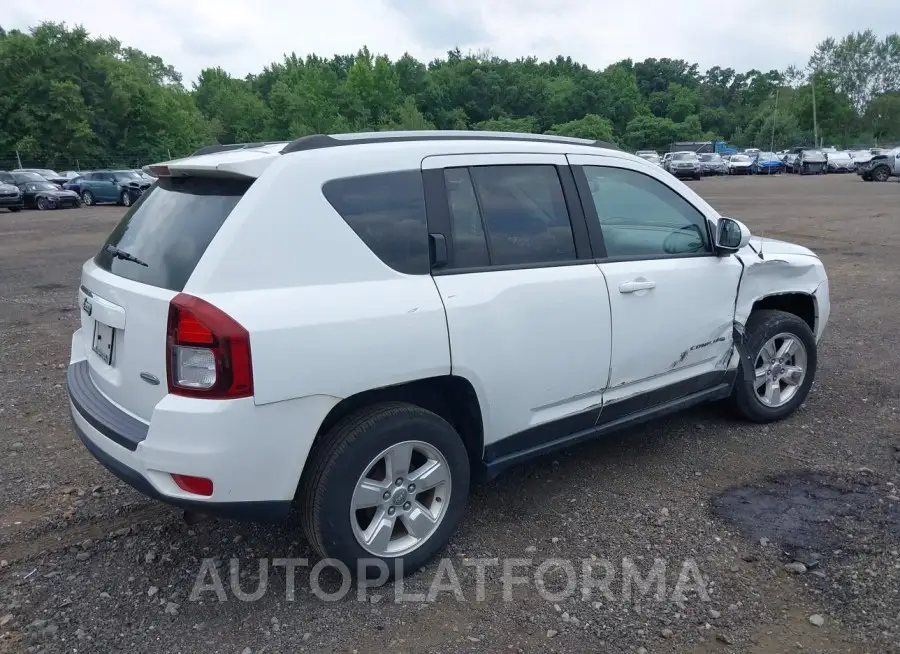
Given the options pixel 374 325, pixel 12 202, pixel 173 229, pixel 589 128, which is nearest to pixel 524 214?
pixel 374 325

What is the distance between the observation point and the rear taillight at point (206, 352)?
2.61m

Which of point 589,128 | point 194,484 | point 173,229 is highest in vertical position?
point 589,128

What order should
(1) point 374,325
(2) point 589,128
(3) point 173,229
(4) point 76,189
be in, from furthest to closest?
(2) point 589,128 < (4) point 76,189 < (3) point 173,229 < (1) point 374,325

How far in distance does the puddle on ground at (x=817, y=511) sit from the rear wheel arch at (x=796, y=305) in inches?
47.1

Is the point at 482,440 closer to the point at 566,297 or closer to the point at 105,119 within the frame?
the point at 566,297

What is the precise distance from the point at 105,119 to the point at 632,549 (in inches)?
2501

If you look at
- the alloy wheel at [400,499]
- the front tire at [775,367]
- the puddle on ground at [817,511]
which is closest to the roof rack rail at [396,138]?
the alloy wheel at [400,499]

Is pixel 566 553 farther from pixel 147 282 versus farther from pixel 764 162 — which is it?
pixel 764 162

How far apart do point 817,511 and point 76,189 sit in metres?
32.3

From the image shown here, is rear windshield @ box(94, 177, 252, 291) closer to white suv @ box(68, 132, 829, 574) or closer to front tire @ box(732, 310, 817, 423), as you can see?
white suv @ box(68, 132, 829, 574)

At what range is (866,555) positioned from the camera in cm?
329

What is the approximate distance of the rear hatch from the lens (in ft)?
9.23

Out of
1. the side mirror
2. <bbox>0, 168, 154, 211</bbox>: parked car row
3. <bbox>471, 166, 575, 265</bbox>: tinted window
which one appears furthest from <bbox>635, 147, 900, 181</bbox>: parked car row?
<bbox>471, 166, 575, 265</bbox>: tinted window

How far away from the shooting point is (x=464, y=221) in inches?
131
